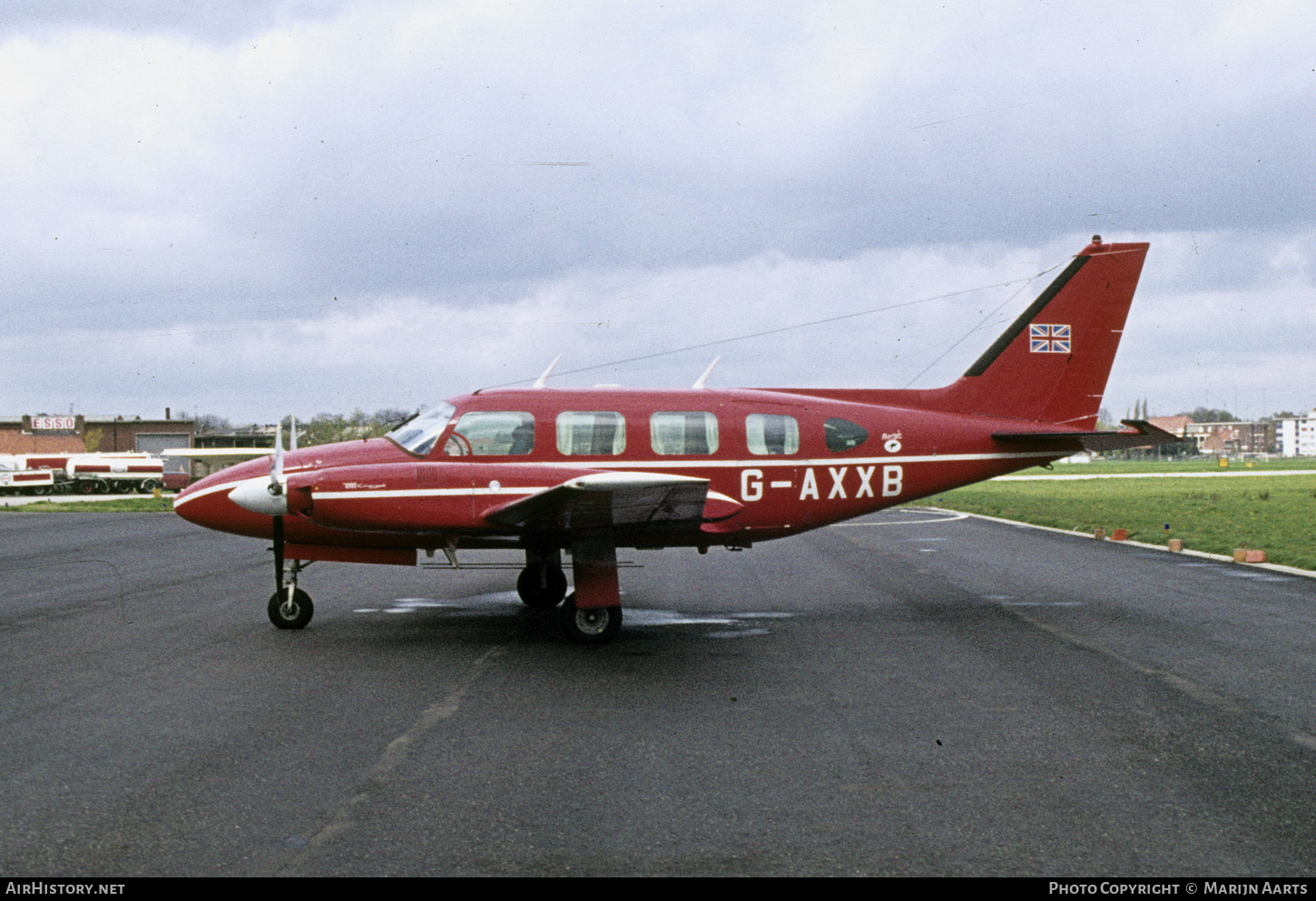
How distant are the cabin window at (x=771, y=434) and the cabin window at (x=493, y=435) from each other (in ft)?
8.67

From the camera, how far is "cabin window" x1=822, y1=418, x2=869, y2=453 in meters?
11.4

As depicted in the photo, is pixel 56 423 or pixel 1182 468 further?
pixel 1182 468

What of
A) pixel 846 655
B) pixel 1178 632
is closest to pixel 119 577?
pixel 846 655

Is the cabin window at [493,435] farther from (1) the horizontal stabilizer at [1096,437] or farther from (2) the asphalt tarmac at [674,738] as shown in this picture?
(1) the horizontal stabilizer at [1096,437]

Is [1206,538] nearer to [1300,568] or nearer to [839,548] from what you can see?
[1300,568]

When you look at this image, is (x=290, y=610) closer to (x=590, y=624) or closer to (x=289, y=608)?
(x=289, y=608)

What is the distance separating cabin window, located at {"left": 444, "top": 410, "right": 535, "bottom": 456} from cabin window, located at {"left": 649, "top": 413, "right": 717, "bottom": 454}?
4.87ft

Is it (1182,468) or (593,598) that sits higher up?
(593,598)

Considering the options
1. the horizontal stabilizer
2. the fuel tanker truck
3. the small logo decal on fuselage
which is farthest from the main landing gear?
the fuel tanker truck

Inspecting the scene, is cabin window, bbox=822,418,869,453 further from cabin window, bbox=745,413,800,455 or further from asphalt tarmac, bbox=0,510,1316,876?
asphalt tarmac, bbox=0,510,1316,876

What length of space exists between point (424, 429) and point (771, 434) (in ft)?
13.6

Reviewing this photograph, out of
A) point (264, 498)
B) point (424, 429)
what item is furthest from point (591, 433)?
point (264, 498)

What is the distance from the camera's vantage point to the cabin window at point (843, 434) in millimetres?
11422

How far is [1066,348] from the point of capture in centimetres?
1298
